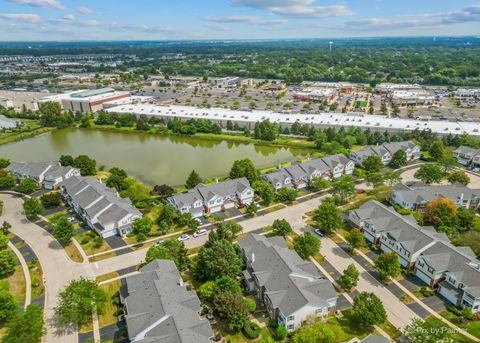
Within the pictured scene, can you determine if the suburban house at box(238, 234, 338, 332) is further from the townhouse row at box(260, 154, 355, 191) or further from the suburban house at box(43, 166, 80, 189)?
the suburban house at box(43, 166, 80, 189)

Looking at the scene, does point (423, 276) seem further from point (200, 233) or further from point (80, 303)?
point (80, 303)

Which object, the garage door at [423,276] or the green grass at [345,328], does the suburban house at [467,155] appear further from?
the green grass at [345,328]

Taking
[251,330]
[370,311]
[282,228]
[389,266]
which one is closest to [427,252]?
[389,266]

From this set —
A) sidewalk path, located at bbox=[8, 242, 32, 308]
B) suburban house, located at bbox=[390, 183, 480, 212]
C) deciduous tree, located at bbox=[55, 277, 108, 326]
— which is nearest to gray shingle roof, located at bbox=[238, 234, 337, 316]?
deciduous tree, located at bbox=[55, 277, 108, 326]

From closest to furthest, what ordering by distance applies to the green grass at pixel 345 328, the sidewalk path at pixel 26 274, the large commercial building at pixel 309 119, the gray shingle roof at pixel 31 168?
the green grass at pixel 345 328
the sidewalk path at pixel 26 274
the gray shingle roof at pixel 31 168
the large commercial building at pixel 309 119

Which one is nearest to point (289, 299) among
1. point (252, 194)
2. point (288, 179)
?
point (252, 194)

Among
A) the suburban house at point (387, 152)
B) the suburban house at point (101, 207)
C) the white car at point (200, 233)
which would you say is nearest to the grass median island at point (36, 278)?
the suburban house at point (101, 207)

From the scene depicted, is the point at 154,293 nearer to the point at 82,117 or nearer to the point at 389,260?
the point at 389,260
